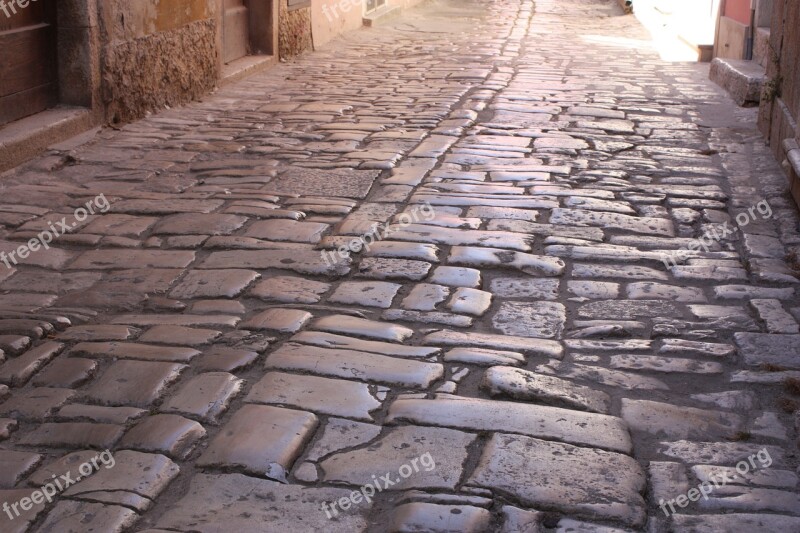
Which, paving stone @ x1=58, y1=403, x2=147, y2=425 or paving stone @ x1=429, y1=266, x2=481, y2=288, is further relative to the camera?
paving stone @ x1=429, y1=266, x2=481, y2=288

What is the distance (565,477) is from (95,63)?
5017 mm

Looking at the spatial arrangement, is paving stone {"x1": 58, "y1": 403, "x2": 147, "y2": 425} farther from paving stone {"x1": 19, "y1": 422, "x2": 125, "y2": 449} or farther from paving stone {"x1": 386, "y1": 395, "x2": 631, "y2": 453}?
paving stone {"x1": 386, "y1": 395, "x2": 631, "y2": 453}

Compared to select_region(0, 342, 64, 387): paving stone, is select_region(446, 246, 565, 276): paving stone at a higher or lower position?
higher

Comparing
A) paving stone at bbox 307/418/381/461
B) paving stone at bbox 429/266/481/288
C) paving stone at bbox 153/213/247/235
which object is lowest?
paving stone at bbox 307/418/381/461

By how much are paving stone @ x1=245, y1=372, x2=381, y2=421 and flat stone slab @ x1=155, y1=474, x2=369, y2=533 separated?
389mm

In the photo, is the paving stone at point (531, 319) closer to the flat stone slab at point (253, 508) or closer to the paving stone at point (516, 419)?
the paving stone at point (516, 419)

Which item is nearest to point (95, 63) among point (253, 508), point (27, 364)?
point (27, 364)

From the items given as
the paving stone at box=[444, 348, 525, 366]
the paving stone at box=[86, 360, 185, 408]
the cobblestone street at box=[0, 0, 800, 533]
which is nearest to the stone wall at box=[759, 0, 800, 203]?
the cobblestone street at box=[0, 0, 800, 533]

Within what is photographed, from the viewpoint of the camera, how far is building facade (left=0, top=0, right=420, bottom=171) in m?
5.79

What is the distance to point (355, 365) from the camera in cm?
293

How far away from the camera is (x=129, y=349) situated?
9.96 ft

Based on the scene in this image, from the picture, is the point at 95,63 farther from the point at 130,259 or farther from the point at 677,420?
the point at 677,420

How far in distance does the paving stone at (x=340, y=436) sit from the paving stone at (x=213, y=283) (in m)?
1.12

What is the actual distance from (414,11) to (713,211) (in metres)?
12.4
